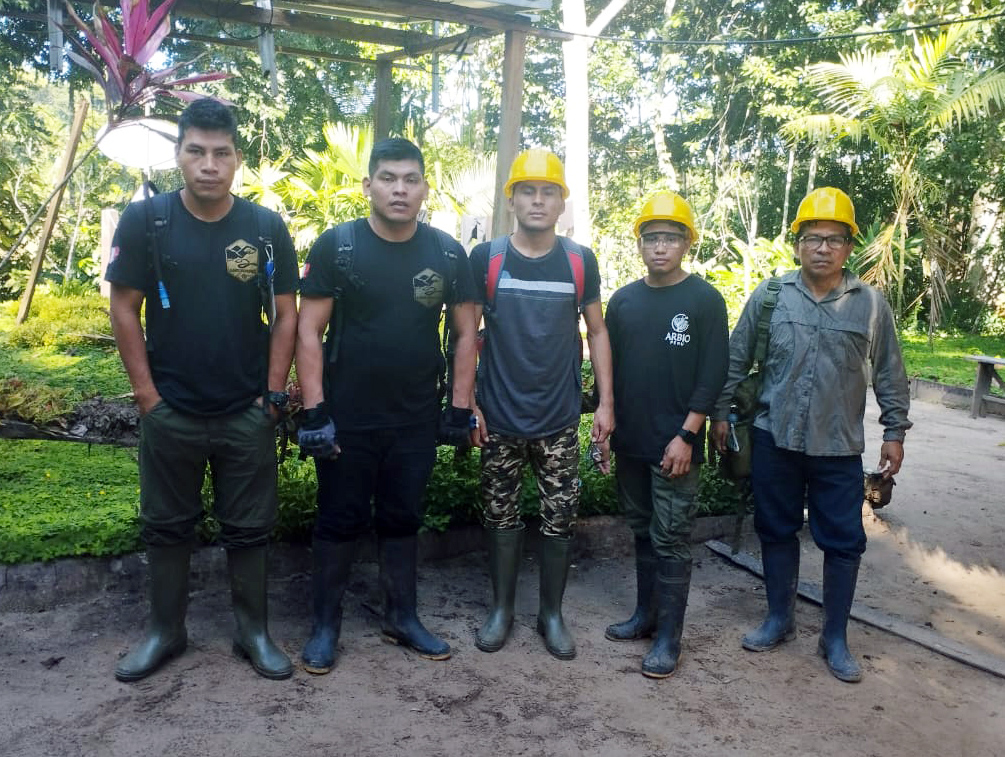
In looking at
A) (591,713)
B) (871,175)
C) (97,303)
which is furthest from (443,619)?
(871,175)

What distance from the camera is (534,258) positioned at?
371 cm

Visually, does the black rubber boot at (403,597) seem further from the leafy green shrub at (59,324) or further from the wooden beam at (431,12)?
the leafy green shrub at (59,324)

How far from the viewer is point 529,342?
3666 mm

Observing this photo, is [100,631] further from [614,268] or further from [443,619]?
[614,268]

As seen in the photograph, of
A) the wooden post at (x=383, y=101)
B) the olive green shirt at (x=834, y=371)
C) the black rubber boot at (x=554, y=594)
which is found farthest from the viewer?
the wooden post at (x=383, y=101)

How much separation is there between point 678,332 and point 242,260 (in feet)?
5.85

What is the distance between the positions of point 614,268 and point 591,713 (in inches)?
728

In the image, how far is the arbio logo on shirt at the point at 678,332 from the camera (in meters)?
3.71

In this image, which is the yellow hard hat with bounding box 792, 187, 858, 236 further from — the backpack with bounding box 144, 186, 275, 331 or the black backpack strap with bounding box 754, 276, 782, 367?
the backpack with bounding box 144, 186, 275, 331

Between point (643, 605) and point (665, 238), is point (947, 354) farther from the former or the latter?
point (665, 238)

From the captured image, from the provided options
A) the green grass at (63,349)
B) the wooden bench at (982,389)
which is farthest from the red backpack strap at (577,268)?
the wooden bench at (982,389)

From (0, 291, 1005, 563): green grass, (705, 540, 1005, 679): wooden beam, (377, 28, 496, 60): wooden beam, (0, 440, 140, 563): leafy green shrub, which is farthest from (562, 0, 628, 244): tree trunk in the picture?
(705, 540, 1005, 679): wooden beam

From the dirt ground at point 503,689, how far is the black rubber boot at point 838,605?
3.4 inches

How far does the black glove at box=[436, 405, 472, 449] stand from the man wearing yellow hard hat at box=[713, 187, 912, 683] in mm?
1122
